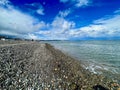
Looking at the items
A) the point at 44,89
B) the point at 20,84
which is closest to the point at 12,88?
the point at 20,84

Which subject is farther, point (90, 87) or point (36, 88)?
point (90, 87)

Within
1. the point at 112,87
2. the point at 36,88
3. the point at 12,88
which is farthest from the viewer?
the point at 112,87

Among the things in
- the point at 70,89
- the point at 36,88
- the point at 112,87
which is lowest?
the point at 112,87

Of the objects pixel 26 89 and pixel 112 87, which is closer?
pixel 26 89

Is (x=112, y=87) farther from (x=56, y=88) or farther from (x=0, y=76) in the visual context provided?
(x=0, y=76)

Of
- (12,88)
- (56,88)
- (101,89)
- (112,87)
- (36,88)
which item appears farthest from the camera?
(112,87)

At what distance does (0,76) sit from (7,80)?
3.11 ft

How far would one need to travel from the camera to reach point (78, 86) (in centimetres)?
979

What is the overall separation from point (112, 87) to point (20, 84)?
7.51 meters

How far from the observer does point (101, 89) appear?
9.23 metres

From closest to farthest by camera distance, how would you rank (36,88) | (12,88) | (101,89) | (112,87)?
1. (12,88)
2. (36,88)
3. (101,89)
4. (112,87)

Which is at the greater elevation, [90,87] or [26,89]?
[26,89]

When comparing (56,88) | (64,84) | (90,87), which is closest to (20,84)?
(56,88)

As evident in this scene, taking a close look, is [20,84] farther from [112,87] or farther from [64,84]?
[112,87]
